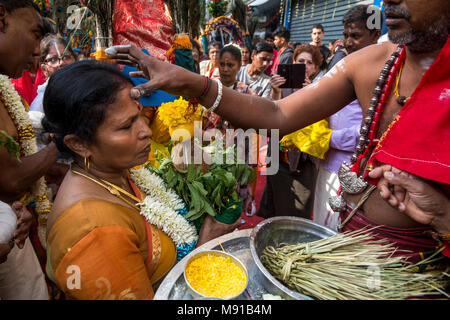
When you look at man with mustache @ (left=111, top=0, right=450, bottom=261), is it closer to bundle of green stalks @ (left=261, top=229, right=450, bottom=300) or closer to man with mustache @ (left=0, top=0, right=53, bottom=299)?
bundle of green stalks @ (left=261, top=229, right=450, bottom=300)

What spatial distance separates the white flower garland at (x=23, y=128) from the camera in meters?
2.16

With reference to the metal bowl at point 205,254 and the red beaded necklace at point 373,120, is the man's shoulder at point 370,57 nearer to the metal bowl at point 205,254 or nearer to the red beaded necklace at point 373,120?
the red beaded necklace at point 373,120

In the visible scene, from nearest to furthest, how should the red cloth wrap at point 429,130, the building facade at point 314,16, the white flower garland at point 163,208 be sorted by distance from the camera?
the red cloth wrap at point 429,130 → the white flower garland at point 163,208 → the building facade at point 314,16

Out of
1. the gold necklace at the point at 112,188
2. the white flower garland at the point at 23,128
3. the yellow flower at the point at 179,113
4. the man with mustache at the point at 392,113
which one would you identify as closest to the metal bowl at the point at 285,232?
the man with mustache at the point at 392,113

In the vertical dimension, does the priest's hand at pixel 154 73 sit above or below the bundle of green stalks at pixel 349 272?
above

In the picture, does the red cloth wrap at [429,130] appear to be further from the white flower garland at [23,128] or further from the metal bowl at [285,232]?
the white flower garland at [23,128]

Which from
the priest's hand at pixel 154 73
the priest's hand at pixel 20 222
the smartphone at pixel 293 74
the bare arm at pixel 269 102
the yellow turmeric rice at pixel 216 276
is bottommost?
the priest's hand at pixel 20 222

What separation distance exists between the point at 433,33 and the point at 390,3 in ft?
0.89

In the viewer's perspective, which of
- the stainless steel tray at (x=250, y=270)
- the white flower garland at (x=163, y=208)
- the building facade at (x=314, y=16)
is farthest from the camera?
the building facade at (x=314, y=16)

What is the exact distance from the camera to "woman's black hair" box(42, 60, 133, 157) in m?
1.45

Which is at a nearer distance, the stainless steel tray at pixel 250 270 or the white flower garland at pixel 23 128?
the stainless steel tray at pixel 250 270

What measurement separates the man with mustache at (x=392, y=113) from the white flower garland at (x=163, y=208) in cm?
75
